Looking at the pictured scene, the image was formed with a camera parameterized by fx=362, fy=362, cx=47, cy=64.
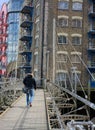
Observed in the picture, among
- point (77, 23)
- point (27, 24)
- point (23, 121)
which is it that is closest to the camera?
point (23, 121)

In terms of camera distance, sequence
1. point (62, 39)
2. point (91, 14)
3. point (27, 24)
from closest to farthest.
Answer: point (62, 39) < point (91, 14) < point (27, 24)

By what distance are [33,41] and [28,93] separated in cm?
3490

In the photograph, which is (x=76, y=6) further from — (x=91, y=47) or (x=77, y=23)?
(x=91, y=47)

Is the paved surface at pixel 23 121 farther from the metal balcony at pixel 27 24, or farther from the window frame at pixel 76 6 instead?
the metal balcony at pixel 27 24

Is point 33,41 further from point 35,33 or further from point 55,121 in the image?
point 55,121

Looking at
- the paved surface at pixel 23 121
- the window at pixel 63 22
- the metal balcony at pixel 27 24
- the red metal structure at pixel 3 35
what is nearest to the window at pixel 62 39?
the window at pixel 63 22

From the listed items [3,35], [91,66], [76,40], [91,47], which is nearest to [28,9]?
[76,40]

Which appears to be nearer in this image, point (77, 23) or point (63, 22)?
point (63, 22)

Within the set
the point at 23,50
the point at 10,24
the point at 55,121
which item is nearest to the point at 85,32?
the point at 23,50

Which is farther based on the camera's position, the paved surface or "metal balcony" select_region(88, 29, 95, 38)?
"metal balcony" select_region(88, 29, 95, 38)

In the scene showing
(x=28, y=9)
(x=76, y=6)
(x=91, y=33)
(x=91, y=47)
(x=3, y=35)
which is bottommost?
(x=91, y=47)

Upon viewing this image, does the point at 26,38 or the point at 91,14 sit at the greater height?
the point at 91,14

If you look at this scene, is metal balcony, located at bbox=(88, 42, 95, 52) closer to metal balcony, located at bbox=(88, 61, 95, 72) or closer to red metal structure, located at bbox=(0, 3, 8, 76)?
metal balcony, located at bbox=(88, 61, 95, 72)

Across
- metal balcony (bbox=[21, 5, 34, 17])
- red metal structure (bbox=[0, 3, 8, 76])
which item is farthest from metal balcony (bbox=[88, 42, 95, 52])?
red metal structure (bbox=[0, 3, 8, 76])
